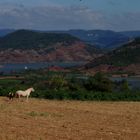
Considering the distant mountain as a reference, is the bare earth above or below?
above

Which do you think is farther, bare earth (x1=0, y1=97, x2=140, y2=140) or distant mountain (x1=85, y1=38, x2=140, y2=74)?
distant mountain (x1=85, y1=38, x2=140, y2=74)

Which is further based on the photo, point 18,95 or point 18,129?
point 18,95

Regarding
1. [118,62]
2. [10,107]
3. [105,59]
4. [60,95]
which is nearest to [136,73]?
[118,62]

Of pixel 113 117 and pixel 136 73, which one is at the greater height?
pixel 113 117

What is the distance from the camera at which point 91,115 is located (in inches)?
938

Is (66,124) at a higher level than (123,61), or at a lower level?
higher

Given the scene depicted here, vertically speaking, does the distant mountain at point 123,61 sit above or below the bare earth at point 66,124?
below

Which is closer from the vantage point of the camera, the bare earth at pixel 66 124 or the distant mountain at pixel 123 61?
the bare earth at pixel 66 124

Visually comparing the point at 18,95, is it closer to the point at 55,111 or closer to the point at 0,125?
the point at 55,111

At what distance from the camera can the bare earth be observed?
1686 centimetres

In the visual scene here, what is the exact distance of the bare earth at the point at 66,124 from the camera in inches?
664

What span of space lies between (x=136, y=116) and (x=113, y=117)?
3.71ft

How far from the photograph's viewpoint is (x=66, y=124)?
20.0 metres

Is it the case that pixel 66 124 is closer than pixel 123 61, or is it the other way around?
pixel 66 124
